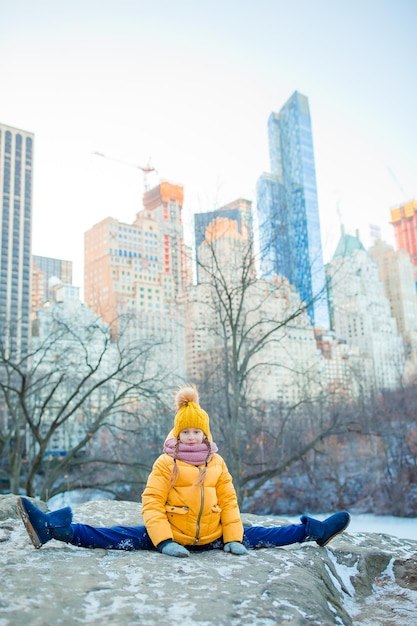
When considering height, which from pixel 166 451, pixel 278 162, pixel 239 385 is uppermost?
pixel 278 162

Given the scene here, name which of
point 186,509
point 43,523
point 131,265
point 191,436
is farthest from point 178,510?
point 131,265

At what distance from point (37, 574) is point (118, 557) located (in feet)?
2.02

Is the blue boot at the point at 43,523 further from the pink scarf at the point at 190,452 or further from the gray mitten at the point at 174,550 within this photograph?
the pink scarf at the point at 190,452

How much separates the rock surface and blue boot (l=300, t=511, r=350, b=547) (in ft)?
0.27

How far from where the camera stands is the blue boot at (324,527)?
3174 mm

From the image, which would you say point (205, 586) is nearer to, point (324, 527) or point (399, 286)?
point (324, 527)

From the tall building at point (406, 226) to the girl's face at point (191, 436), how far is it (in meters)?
179

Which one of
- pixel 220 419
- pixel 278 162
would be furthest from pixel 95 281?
pixel 278 162

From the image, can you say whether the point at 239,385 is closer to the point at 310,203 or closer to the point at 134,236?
the point at 134,236

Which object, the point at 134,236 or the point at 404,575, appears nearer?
the point at 404,575

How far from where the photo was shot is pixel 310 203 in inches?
4892

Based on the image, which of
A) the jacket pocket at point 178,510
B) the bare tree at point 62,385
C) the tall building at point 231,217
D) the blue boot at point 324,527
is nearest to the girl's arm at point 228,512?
the jacket pocket at point 178,510

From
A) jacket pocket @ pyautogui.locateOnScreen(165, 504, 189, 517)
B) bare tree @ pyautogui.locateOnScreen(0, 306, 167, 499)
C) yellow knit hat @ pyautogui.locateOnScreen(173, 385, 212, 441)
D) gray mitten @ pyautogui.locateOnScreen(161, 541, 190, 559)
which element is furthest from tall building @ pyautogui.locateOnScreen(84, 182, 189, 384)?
gray mitten @ pyautogui.locateOnScreen(161, 541, 190, 559)

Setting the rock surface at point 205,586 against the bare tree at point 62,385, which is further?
the bare tree at point 62,385
